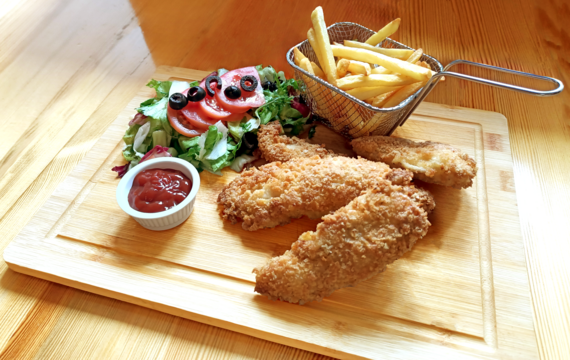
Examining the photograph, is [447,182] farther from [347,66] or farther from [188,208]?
[188,208]

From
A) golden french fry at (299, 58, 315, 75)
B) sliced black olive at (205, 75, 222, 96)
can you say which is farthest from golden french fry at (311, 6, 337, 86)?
sliced black olive at (205, 75, 222, 96)

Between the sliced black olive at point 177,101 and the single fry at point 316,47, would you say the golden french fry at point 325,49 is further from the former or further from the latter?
the sliced black olive at point 177,101

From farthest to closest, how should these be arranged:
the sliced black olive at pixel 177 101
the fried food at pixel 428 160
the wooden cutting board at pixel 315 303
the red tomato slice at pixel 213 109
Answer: the red tomato slice at pixel 213 109 < the sliced black olive at pixel 177 101 < the fried food at pixel 428 160 < the wooden cutting board at pixel 315 303

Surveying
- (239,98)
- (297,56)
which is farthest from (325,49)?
(239,98)

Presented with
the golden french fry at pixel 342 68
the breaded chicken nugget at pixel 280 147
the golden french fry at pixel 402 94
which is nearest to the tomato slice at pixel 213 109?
the breaded chicken nugget at pixel 280 147

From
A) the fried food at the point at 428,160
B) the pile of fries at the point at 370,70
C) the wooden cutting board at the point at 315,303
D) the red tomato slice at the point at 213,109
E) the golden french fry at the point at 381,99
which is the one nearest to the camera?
the wooden cutting board at the point at 315,303

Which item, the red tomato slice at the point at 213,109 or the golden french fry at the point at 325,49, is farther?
the red tomato slice at the point at 213,109

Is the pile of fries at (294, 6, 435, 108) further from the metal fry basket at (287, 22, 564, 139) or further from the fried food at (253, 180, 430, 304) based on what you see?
the fried food at (253, 180, 430, 304)

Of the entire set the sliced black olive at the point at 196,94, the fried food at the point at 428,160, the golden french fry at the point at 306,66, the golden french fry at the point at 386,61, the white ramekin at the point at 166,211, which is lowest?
the fried food at the point at 428,160

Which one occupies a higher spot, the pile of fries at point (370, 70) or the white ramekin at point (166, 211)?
the pile of fries at point (370, 70)
